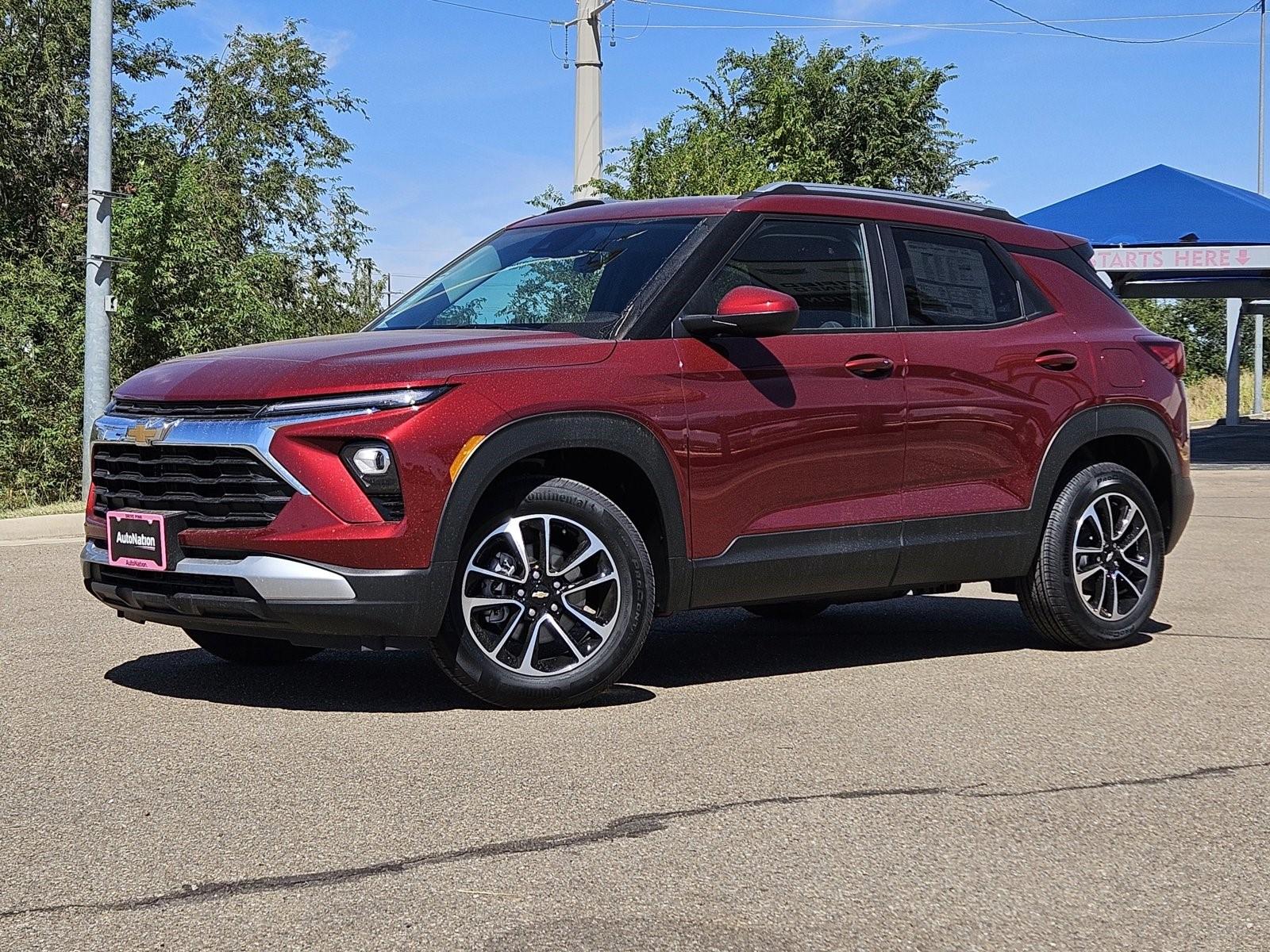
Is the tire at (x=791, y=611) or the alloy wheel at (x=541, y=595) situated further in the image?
the tire at (x=791, y=611)

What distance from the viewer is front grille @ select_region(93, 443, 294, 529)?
5277mm

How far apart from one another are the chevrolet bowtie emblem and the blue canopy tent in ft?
53.2

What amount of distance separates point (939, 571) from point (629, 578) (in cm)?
161

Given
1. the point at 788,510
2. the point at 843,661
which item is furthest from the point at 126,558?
the point at 843,661

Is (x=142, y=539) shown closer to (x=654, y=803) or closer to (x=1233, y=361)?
(x=654, y=803)

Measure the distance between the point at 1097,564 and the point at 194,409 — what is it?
4034mm

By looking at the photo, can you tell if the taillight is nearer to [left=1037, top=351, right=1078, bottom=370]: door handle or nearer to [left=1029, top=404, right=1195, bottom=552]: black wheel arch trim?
[left=1029, top=404, right=1195, bottom=552]: black wheel arch trim

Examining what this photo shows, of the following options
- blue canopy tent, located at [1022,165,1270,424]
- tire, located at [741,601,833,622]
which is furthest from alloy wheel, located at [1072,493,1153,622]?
blue canopy tent, located at [1022,165,1270,424]

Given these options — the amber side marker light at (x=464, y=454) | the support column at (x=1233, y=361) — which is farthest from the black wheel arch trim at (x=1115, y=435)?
the support column at (x=1233, y=361)

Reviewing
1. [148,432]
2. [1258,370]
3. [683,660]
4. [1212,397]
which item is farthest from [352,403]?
[1212,397]

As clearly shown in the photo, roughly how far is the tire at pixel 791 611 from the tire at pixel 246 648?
7.97 ft

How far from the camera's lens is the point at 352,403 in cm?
525

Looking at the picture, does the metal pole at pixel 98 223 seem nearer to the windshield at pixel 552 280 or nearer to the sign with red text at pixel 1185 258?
the windshield at pixel 552 280

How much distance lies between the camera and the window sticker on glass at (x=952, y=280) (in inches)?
269
